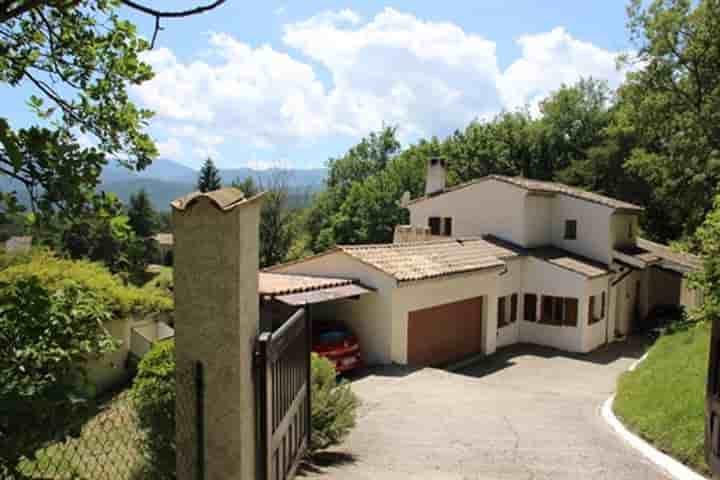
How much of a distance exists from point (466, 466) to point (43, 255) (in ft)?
51.9

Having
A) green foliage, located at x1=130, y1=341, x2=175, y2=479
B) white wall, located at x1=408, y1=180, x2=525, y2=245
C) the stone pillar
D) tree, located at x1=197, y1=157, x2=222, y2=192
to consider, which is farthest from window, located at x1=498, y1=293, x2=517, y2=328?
tree, located at x1=197, y1=157, x2=222, y2=192

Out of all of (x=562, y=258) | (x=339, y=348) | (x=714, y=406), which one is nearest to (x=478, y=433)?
(x=714, y=406)

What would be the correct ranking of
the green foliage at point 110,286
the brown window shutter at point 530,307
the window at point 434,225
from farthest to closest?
the window at point 434,225 → the brown window shutter at point 530,307 → the green foliage at point 110,286

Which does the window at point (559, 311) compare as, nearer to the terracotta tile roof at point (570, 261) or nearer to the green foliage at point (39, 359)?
the terracotta tile roof at point (570, 261)

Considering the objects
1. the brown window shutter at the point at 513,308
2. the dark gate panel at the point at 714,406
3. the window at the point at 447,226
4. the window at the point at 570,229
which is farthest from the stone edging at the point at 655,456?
the window at the point at 447,226

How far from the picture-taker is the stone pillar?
4.19 m

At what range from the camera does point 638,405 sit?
11.5 m

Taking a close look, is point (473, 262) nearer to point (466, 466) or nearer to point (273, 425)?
point (466, 466)

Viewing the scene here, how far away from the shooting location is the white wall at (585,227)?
2561cm

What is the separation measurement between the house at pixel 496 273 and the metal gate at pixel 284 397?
11061mm

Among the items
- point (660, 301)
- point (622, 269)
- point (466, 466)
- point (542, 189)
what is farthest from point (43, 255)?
point (660, 301)

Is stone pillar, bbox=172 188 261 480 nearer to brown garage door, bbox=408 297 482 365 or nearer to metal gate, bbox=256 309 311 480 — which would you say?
metal gate, bbox=256 309 311 480

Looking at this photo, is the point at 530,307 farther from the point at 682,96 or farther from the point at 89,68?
the point at 89,68

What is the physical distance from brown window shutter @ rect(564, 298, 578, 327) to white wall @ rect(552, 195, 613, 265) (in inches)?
135
